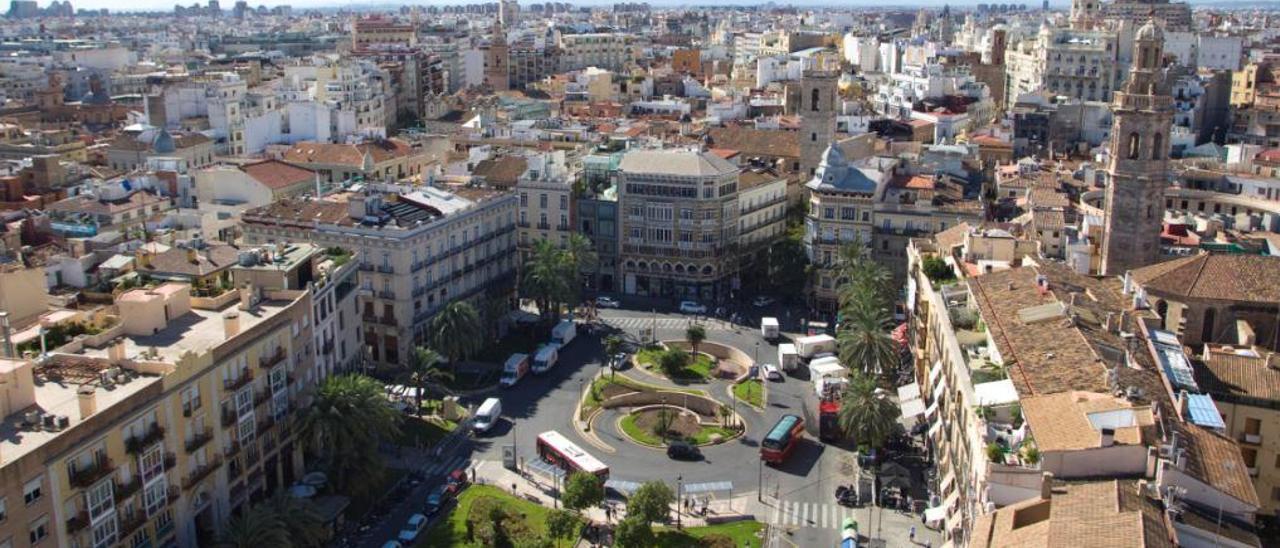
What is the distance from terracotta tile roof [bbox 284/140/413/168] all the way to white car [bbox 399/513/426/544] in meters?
75.3

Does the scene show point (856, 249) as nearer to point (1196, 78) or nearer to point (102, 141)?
point (1196, 78)

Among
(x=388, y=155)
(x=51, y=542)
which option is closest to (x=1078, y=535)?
(x=51, y=542)

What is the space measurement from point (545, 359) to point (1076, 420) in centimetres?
5246

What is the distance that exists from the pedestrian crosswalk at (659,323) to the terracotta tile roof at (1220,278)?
141 ft

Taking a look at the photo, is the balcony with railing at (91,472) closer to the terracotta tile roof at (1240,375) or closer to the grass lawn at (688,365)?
the grass lawn at (688,365)

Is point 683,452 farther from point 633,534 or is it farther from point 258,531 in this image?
point 258,531

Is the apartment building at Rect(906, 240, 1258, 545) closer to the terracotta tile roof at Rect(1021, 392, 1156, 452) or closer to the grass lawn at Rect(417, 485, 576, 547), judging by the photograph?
the terracotta tile roof at Rect(1021, 392, 1156, 452)

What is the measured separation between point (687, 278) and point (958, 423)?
5703cm

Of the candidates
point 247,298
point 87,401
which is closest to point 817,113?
point 247,298

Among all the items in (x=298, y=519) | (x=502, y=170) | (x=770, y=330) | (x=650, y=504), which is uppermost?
(x=502, y=170)

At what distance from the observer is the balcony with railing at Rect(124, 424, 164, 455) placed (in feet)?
189

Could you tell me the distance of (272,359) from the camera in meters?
70.5

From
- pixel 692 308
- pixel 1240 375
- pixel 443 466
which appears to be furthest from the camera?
pixel 692 308

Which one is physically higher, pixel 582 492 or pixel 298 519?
pixel 298 519
